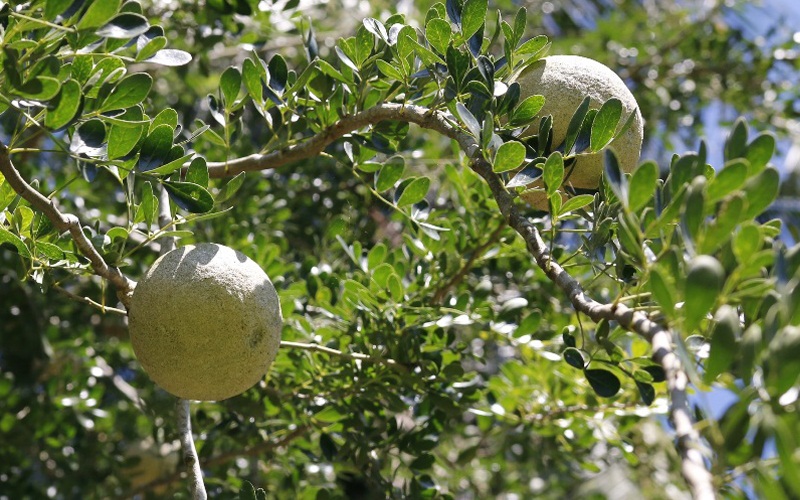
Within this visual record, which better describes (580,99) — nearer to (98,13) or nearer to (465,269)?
(465,269)

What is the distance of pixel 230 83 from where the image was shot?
5.93 ft

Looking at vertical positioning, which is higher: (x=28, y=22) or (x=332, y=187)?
(x=28, y=22)

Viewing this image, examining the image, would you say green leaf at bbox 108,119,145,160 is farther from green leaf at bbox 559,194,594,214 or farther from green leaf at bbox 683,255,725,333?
green leaf at bbox 683,255,725,333

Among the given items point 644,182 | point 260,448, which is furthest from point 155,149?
point 260,448

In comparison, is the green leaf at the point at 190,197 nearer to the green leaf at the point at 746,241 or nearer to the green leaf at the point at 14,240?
the green leaf at the point at 14,240

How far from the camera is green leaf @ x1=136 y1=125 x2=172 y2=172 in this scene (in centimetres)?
150

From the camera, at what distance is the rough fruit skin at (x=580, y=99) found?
1.64 m

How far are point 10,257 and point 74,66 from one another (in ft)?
5.43

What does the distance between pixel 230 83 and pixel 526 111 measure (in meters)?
0.60

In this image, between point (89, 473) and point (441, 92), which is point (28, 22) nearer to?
point (441, 92)

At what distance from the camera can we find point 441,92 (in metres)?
1.68

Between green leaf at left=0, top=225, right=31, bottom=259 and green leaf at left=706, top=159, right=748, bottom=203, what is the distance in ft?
3.54

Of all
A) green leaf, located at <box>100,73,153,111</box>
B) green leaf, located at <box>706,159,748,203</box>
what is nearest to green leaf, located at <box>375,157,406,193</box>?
green leaf, located at <box>100,73,153,111</box>

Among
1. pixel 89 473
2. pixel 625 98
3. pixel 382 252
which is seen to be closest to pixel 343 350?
pixel 382 252
